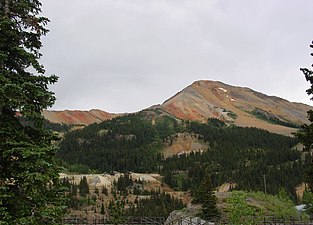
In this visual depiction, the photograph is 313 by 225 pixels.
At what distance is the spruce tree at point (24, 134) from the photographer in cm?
1202

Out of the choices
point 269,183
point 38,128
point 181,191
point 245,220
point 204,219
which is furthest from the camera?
point 181,191

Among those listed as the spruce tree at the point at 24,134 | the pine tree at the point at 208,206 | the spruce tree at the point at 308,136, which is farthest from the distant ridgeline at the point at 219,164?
the spruce tree at the point at 24,134

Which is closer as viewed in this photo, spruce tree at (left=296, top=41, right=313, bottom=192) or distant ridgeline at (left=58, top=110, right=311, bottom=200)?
spruce tree at (left=296, top=41, right=313, bottom=192)

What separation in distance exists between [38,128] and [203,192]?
4628cm

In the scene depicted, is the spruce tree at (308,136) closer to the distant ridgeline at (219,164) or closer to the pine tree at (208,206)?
the pine tree at (208,206)

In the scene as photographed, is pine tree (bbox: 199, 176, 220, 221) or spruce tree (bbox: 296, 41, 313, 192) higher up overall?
spruce tree (bbox: 296, 41, 313, 192)

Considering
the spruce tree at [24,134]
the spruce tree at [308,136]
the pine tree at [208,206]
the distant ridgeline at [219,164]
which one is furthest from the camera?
the distant ridgeline at [219,164]

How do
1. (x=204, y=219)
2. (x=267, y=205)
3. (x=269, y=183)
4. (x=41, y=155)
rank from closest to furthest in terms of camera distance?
(x=41, y=155) < (x=204, y=219) < (x=267, y=205) < (x=269, y=183)

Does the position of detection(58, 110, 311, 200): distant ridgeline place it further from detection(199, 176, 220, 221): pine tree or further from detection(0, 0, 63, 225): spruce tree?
detection(0, 0, 63, 225): spruce tree

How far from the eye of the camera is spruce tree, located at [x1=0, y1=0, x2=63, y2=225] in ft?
39.4

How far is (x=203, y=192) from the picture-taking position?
57062 mm

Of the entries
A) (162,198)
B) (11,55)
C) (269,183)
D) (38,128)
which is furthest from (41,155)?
(269,183)

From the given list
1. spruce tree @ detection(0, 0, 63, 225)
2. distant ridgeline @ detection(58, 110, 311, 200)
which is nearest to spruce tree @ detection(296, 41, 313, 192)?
spruce tree @ detection(0, 0, 63, 225)

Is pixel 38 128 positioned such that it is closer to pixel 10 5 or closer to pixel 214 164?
pixel 10 5
